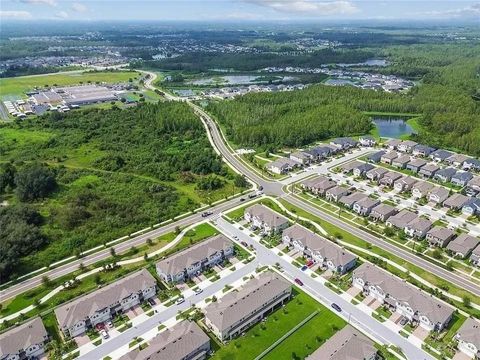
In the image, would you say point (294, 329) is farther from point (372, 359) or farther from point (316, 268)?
point (316, 268)

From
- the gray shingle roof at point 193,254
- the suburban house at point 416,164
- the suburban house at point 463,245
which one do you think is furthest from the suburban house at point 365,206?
the gray shingle roof at point 193,254

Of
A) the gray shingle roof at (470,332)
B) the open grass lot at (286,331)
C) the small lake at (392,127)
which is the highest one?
the gray shingle roof at (470,332)

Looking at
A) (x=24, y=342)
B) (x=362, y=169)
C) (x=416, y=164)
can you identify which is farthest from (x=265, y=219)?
(x=416, y=164)

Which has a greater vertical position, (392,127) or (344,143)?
(344,143)

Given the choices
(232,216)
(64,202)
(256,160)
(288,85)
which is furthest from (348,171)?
(288,85)

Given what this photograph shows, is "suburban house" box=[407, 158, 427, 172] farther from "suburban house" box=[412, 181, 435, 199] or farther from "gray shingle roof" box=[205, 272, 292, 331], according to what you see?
"gray shingle roof" box=[205, 272, 292, 331]

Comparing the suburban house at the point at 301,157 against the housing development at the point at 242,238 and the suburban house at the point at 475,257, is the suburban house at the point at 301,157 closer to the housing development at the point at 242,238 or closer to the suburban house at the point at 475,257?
the housing development at the point at 242,238

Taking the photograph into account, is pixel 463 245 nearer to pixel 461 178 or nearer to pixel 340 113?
pixel 461 178
